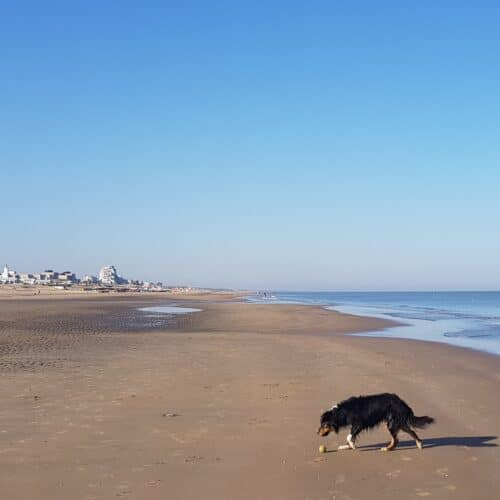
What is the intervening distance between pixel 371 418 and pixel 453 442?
1.20 m

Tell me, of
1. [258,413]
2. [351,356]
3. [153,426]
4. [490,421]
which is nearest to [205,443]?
[153,426]

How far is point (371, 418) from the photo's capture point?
791 centimetres

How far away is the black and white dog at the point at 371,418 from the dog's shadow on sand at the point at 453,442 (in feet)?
0.57

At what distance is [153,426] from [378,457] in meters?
3.25

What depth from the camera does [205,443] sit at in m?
7.86

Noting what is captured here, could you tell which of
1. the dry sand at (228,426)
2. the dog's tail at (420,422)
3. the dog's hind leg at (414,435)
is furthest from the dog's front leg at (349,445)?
the dog's tail at (420,422)

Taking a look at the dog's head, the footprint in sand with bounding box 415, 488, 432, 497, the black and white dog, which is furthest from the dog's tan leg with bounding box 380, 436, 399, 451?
the footprint in sand with bounding box 415, 488, 432, 497

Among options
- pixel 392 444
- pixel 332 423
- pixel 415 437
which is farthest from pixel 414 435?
pixel 332 423

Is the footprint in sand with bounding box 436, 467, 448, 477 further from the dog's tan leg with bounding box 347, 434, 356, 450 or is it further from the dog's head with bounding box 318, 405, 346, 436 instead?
the dog's head with bounding box 318, 405, 346, 436

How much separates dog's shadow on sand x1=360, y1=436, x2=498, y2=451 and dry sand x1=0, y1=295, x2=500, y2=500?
0.13 ft

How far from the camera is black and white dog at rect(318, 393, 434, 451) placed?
310 inches

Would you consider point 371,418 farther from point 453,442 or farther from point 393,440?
point 453,442

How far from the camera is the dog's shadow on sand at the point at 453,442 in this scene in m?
7.91

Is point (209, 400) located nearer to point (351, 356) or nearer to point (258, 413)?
point (258, 413)
